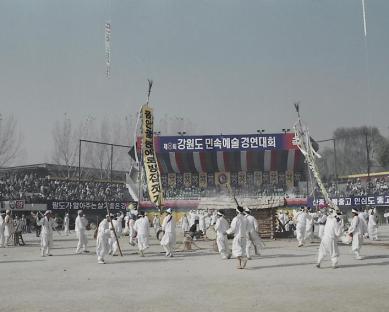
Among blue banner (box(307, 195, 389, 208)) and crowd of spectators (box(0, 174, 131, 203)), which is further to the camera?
blue banner (box(307, 195, 389, 208))

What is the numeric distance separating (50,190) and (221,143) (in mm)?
15521

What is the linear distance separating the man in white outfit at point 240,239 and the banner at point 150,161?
9.75 metres

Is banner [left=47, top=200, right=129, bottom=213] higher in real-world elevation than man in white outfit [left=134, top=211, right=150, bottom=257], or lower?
higher

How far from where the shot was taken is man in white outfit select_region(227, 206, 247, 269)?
12754 mm

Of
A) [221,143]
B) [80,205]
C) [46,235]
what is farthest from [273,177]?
[46,235]

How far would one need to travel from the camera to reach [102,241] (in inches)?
589

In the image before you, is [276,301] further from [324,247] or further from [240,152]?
[240,152]

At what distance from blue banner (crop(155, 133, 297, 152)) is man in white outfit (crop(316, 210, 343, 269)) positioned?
102 feet

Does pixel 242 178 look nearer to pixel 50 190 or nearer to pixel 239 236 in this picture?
pixel 50 190

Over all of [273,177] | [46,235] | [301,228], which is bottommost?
[46,235]

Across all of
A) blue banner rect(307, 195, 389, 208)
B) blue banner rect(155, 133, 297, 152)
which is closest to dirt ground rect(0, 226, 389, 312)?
blue banner rect(307, 195, 389, 208)

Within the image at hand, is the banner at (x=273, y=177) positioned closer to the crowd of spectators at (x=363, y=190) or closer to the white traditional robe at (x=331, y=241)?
the crowd of spectators at (x=363, y=190)

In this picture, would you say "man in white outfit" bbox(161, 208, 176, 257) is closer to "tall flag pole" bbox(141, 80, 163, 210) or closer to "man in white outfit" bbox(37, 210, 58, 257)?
"man in white outfit" bbox(37, 210, 58, 257)

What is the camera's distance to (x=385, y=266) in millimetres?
12609
